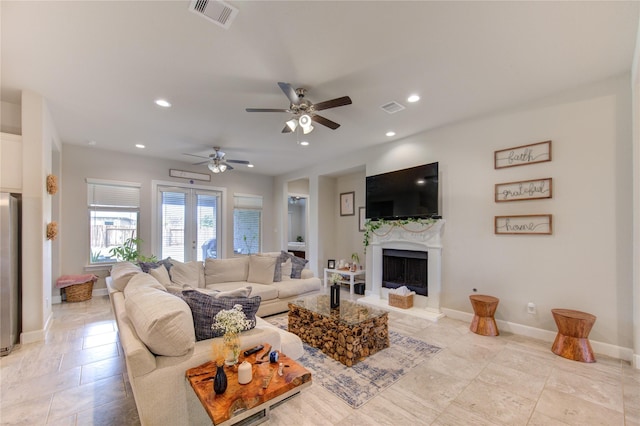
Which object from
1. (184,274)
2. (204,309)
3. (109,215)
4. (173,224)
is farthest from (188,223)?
(204,309)

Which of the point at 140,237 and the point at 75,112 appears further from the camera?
the point at 140,237

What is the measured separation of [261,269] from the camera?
4.63 m

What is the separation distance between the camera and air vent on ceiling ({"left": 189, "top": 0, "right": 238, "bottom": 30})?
6.26 ft

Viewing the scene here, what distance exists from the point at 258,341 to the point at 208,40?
2.49 meters

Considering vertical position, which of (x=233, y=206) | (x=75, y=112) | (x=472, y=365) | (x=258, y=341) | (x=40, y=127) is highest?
(x=75, y=112)

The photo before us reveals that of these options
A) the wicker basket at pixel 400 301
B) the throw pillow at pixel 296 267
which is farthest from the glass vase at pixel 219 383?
the wicker basket at pixel 400 301

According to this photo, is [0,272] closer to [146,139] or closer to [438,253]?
[146,139]

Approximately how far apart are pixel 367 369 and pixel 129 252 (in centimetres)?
538

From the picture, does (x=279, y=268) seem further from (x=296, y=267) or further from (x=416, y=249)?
(x=416, y=249)

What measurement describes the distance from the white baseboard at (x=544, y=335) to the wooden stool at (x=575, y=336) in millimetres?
248

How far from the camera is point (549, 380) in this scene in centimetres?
246

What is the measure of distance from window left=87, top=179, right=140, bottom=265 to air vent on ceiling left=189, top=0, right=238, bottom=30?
5089 mm

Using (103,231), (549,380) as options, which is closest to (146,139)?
(103,231)

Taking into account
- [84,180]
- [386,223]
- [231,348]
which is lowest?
[231,348]
